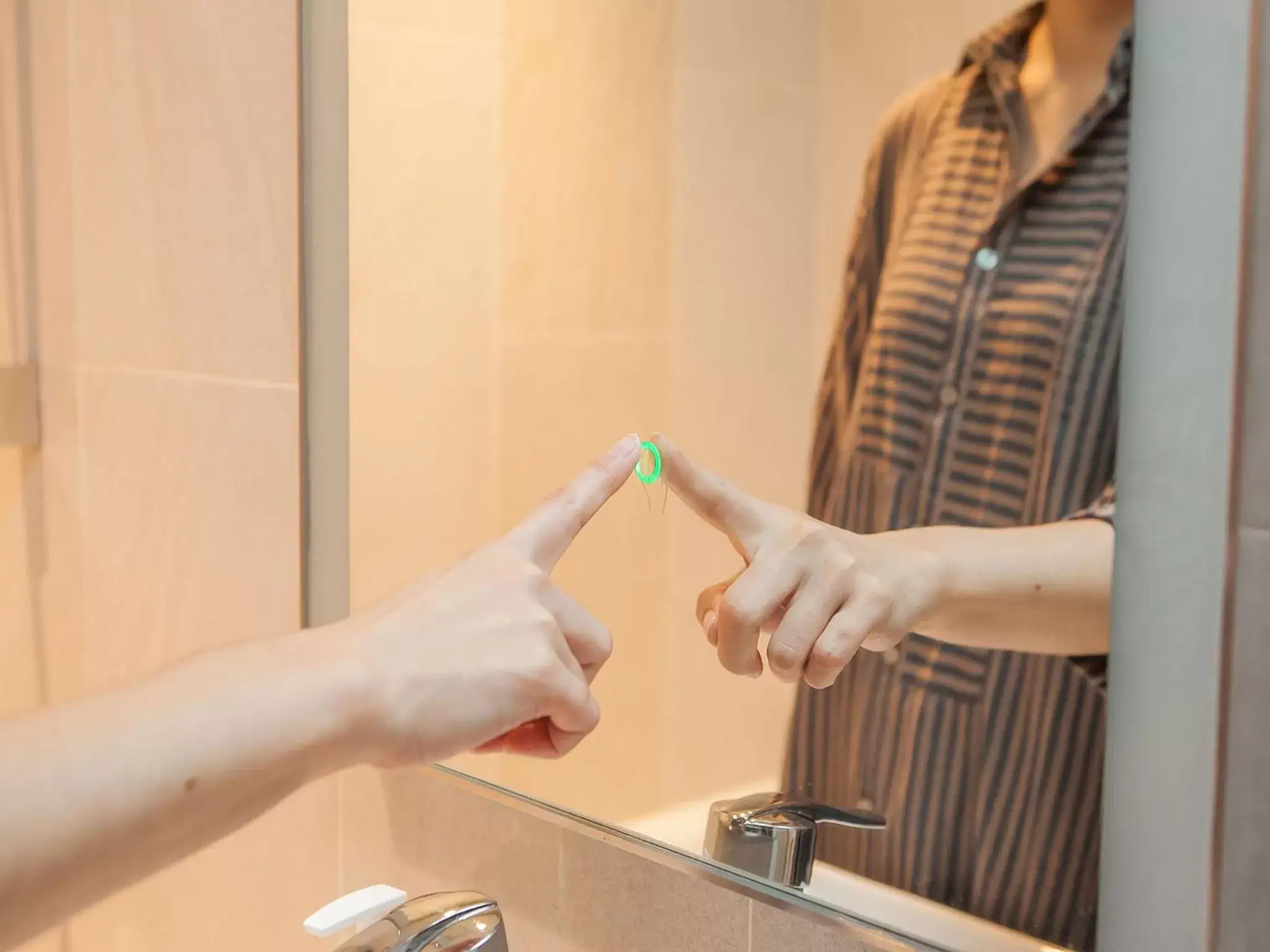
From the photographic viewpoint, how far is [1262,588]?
0.42 m

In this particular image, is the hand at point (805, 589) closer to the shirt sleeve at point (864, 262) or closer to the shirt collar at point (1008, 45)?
the shirt sleeve at point (864, 262)

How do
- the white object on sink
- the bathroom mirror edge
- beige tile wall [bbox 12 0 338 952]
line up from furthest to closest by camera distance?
beige tile wall [bbox 12 0 338 952] < the white object on sink < the bathroom mirror edge

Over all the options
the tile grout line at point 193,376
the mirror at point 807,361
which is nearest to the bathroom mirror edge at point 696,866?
the mirror at point 807,361

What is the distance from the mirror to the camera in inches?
18.7

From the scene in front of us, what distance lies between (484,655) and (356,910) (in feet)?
0.85

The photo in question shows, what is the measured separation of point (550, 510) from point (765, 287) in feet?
0.45

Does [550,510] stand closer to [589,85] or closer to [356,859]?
[589,85]

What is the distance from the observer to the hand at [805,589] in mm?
523

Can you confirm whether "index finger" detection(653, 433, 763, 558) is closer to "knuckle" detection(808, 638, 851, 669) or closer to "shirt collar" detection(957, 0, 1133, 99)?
"knuckle" detection(808, 638, 851, 669)

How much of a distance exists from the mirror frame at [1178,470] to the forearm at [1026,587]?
0.03 ft

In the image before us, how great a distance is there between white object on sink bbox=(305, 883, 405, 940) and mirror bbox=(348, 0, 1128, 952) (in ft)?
0.29

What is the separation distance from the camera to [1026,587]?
49cm

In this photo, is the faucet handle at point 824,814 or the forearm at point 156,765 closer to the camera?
the forearm at point 156,765

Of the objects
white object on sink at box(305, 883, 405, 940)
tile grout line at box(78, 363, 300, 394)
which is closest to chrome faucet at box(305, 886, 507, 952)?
white object on sink at box(305, 883, 405, 940)
